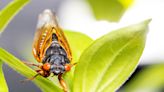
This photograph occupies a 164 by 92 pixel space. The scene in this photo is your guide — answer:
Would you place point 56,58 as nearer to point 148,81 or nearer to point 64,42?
point 64,42

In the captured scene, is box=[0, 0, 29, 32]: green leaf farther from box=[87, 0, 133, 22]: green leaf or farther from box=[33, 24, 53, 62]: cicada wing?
box=[87, 0, 133, 22]: green leaf

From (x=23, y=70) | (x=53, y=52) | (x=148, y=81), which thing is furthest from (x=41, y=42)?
(x=148, y=81)

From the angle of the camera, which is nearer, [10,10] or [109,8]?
[10,10]

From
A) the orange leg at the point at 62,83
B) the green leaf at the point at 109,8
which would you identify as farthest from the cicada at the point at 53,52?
the green leaf at the point at 109,8

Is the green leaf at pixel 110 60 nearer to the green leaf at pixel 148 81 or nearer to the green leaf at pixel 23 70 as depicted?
the green leaf at pixel 23 70

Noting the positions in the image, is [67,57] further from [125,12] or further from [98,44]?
[125,12]

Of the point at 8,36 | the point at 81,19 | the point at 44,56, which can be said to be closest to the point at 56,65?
the point at 44,56
